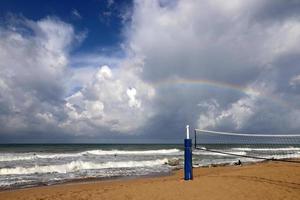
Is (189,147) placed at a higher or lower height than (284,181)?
higher

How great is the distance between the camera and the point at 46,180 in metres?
15.1

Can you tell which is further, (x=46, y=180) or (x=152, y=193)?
(x=46, y=180)

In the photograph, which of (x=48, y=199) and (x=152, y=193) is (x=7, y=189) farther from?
(x=152, y=193)

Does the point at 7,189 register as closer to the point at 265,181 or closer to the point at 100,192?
the point at 100,192

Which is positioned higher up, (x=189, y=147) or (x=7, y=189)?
(x=189, y=147)

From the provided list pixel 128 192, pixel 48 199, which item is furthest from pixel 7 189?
pixel 128 192

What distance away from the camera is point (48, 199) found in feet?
30.0

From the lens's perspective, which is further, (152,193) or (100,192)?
(100,192)

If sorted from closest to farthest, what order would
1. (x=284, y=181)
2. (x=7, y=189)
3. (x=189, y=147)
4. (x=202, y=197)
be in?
(x=202, y=197)
(x=284, y=181)
(x=189, y=147)
(x=7, y=189)

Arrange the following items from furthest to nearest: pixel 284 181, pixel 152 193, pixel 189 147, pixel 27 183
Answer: pixel 27 183 → pixel 189 147 → pixel 284 181 → pixel 152 193

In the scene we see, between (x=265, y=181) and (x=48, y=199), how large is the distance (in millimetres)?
6373

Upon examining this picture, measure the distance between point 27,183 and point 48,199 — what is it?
5.67 meters

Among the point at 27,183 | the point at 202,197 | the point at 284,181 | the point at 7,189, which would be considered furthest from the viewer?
the point at 27,183

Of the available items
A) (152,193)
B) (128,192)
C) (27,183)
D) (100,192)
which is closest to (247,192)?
(152,193)
